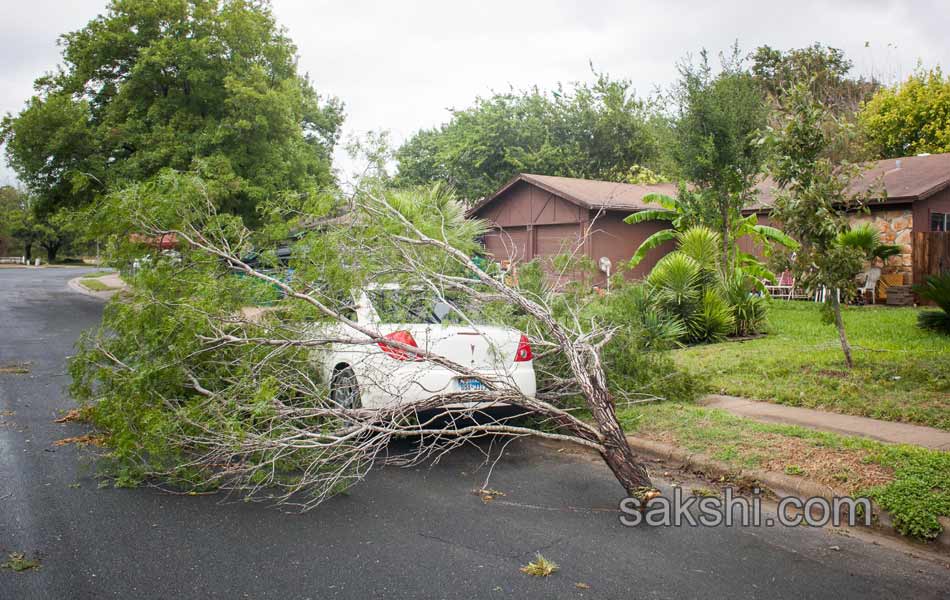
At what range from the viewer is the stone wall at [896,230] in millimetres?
19188

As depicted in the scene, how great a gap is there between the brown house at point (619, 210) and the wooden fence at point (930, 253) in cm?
21

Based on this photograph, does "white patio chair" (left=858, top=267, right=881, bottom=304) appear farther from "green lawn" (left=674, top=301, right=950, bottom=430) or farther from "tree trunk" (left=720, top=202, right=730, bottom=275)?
"tree trunk" (left=720, top=202, right=730, bottom=275)

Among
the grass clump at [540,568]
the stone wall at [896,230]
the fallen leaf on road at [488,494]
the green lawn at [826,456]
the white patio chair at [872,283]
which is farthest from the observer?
the stone wall at [896,230]

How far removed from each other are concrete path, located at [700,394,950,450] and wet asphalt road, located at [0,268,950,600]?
2.13m

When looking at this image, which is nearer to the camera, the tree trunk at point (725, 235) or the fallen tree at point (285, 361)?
the fallen tree at point (285, 361)

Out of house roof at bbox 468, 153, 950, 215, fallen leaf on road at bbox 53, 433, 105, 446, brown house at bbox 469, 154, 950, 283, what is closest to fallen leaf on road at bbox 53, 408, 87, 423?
fallen leaf on road at bbox 53, 433, 105, 446

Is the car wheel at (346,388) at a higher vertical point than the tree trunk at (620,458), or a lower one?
higher

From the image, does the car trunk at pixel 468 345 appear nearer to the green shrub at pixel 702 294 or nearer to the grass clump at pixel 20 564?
the grass clump at pixel 20 564

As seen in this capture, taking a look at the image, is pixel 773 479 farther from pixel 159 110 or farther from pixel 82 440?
pixel 159 110

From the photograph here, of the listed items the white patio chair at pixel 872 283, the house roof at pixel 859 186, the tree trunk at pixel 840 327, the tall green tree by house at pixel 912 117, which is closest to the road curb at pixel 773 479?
the tree trunk at pixel 840 327

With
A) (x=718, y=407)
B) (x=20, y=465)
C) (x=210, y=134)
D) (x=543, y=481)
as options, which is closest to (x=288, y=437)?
(x=543, y=481)

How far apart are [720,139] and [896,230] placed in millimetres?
8193

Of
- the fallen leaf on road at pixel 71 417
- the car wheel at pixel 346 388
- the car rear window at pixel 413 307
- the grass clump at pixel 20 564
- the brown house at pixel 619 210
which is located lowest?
the grass clump at pixel 20 564

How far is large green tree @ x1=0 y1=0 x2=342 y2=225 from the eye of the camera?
21609 mm
